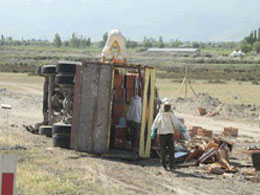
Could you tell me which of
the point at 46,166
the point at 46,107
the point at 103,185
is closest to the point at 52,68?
the point at 46,107

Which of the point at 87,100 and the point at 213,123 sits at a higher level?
the point at 87,100

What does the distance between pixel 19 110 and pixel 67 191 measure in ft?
55.8

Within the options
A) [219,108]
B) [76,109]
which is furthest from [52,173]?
[219,108]

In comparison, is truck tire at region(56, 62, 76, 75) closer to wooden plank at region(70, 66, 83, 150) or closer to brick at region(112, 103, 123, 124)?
wooden plank at region(70, 66, 83, 150)

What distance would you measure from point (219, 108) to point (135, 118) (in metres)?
13.4

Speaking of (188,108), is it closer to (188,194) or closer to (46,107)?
(46,107)

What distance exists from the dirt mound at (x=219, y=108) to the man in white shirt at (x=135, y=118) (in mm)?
11826

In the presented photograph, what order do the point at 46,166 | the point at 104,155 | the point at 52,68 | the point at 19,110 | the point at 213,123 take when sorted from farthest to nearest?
the point at 19,110
the point at 213,123
the point at 52,68
the point at 104,155
the point at 46,166

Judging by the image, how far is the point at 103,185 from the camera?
34.4 ft

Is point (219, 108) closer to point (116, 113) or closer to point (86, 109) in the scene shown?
point (116, 113)

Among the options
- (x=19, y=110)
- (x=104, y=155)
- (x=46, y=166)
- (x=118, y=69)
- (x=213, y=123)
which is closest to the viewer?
(x=46, y=166)

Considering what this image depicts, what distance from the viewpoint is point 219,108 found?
27.3 metres

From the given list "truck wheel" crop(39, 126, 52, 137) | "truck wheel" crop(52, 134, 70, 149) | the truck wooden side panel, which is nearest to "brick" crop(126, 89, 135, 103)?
the truck wooden side panel

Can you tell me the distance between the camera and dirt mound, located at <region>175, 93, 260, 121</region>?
26.5m
